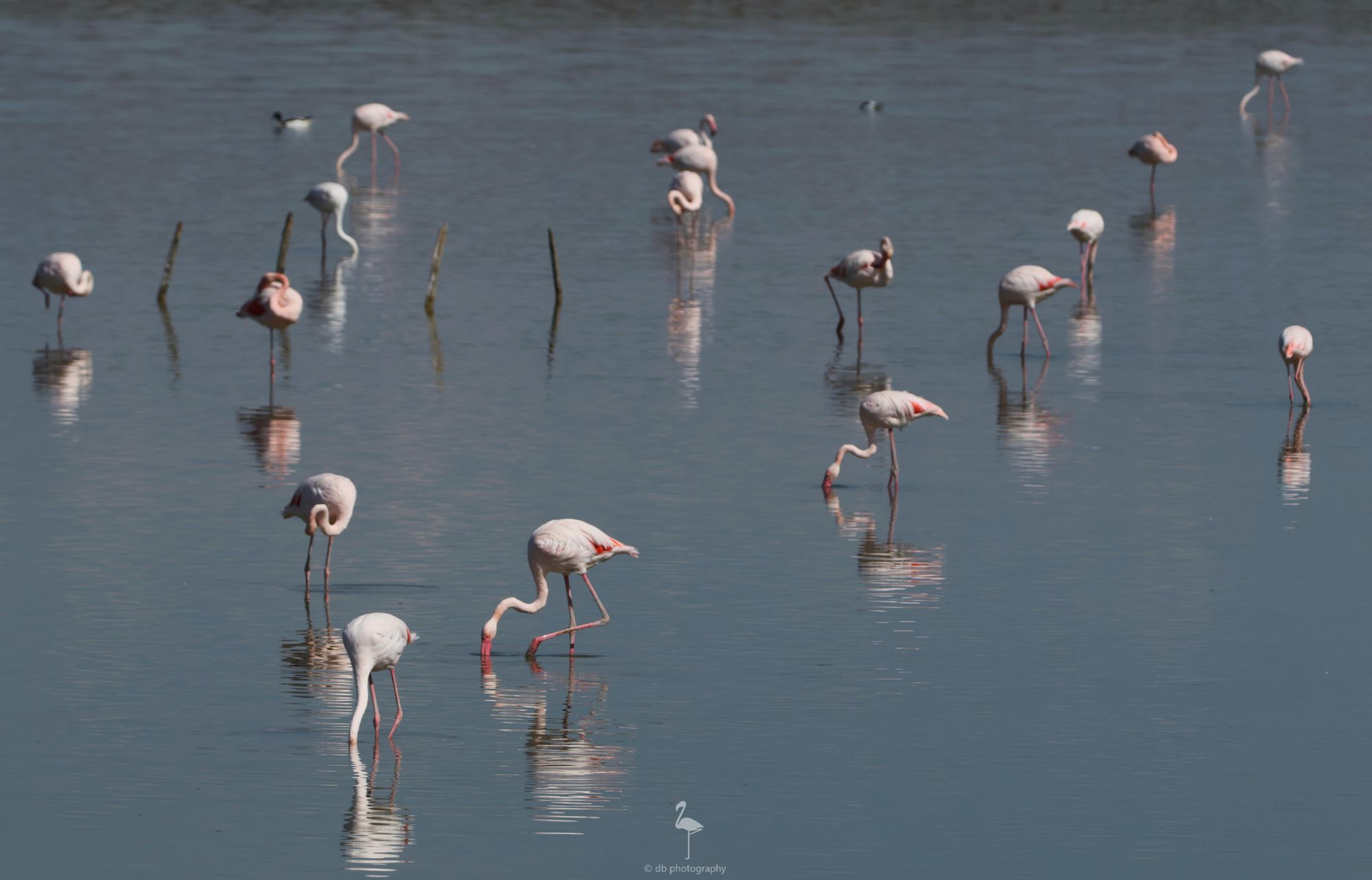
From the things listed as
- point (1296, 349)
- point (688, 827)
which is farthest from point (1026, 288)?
point (688, 827)

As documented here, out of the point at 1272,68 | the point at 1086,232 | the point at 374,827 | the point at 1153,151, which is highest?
the point at 1272,68

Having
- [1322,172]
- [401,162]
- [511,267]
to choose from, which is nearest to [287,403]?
[511,267]

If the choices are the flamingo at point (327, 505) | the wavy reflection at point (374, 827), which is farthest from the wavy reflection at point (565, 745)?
the flamingo at point (327, 505)

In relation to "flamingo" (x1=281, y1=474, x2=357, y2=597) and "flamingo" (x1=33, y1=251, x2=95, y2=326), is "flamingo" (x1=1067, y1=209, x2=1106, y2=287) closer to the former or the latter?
"flamingo" (x1=33, y1=251, x2=95, y2=326)

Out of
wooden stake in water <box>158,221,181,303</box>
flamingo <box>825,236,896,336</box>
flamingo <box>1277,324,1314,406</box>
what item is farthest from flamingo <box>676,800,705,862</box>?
wooden stake in water <box>158,221,181,303</box>

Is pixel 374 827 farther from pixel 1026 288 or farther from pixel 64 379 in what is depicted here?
pixel 1026 288

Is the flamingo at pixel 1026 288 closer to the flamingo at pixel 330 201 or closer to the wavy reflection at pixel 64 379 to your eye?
the wavy reflection at pixel 64 379

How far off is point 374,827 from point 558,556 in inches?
128

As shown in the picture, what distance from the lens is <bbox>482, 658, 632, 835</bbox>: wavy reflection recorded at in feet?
42.9

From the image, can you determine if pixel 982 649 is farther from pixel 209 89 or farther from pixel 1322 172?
pixel 209 89

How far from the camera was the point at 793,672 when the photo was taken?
15.4 meters

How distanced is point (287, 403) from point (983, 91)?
33945 mm

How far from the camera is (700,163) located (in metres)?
39.7

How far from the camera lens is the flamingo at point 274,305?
25812 millimetres
